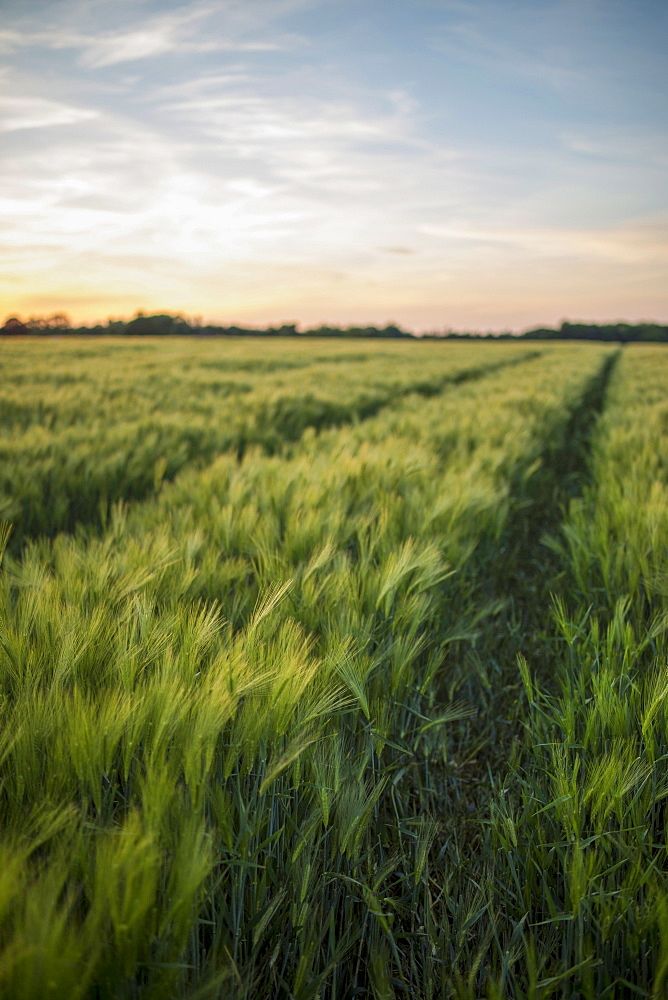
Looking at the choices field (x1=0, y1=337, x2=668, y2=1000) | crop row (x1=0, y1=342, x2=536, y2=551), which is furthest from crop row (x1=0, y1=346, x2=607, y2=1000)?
crop row (x1=0, y1=342, x2=536, y2=551)

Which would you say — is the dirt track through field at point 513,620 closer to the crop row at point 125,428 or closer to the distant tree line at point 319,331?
the crop row at point 125,428

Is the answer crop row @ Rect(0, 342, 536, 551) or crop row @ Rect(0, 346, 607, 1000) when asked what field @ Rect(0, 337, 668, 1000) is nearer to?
crop row @ Rect(0, 346, 607, 1000)

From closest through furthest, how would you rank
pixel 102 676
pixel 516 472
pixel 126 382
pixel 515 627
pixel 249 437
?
pixel 102 676 → pixel 515 627 → pixel 516 472 → pixel 249 437 → pixel 126 382

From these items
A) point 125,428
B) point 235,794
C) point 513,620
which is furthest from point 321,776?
point 125,428

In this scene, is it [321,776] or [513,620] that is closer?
[321,776]

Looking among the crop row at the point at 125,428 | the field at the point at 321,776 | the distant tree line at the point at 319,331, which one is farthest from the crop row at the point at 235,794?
the distant tree line at the point at 319,331

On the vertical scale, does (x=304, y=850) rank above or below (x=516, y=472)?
below

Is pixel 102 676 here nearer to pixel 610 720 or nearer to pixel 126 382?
pixel 610 720

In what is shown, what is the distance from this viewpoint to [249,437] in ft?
14.4

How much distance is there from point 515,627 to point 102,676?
1327 mm

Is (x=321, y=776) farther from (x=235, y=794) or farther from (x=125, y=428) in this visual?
Answer: (x=125, y=428)

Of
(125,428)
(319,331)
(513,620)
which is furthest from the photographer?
(319,331)

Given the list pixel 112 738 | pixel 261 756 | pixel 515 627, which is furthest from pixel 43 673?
pixel 515 627

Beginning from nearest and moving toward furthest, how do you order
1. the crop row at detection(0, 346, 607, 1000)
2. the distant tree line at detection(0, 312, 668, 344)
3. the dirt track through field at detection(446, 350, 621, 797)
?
the crop row at detection(0, 346, 607, 1000) → the dirt track through field at detection(446, 350, 621, 797) → the distant tree line at detection(0, 312, 668, 344)
